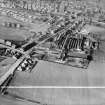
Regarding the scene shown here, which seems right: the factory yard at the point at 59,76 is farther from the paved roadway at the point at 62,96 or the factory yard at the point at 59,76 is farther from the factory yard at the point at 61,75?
the paved roadway at the point at 62,96

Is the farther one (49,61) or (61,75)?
(49,61)

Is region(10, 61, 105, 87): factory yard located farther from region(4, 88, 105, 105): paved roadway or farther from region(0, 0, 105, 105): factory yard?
region(4, 88, 105, 105): paved roadway

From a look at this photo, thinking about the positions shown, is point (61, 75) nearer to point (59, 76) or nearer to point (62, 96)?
point (59, 76)


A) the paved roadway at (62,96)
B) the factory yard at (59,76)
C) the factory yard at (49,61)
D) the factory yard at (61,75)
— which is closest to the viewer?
A: the paved roadway at (62,96)

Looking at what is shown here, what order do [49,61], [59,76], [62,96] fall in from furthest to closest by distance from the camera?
[49,61] < [59,76] < [62,96]

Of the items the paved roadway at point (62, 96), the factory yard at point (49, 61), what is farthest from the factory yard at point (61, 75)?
the paved roadway at point (62, 96)

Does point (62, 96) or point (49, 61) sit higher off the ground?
point (49, 61)

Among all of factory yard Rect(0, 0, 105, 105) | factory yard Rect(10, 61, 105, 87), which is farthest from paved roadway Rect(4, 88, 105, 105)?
factory yard Rect(10, 61, 105, 87)

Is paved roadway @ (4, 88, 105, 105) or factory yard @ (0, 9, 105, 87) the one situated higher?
factory yard @ (0, 9, 105, 87)

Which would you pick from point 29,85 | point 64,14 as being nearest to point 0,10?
point 64,14

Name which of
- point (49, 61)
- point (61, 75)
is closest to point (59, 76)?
point (61, 75)

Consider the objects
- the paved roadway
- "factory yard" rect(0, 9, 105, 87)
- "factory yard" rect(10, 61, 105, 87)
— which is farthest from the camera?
"factory yard" rect(0, 9, 105, 87)

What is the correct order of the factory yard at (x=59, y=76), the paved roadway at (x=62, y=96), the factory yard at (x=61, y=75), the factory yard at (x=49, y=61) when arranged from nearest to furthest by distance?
the paved roadway at (x=62, y=96), the factory yard at (x=49, y=61), the factory yard at (x=59, y=76), the factory yard at (x=61, y=75)
